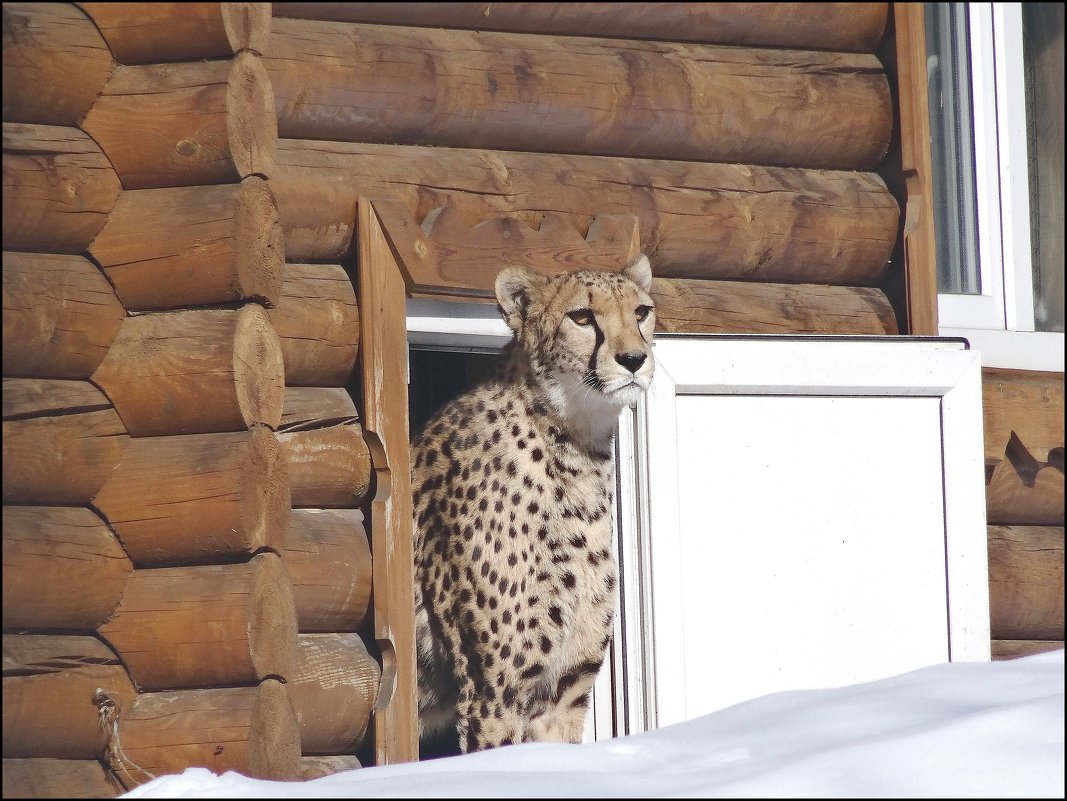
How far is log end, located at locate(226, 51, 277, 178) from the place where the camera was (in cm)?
404

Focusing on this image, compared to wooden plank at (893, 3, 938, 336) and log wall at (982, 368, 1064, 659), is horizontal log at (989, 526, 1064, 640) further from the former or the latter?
wooden plank at (893, 3, 938, 336)

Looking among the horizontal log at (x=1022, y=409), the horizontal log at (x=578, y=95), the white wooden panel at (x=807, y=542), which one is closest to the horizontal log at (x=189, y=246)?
the horizontal log at (x=578, y=95)

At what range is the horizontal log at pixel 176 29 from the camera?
406cm

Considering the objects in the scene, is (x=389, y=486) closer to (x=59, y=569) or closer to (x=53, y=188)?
(x=59, y=569)

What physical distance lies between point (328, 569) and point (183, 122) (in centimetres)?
170

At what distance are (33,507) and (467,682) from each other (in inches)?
69.2

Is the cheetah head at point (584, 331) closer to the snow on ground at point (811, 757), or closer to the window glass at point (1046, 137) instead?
the snow on ground at point (811, 757)

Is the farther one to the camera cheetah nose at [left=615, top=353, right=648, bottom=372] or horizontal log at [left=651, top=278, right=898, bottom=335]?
horizontal log at [left=651, top=278, right=898, bottom=335]

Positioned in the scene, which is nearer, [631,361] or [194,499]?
[194,499]

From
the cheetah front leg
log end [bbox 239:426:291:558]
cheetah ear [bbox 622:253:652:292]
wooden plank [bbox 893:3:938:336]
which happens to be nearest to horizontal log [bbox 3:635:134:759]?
log end [bbox 239:426:291:558]

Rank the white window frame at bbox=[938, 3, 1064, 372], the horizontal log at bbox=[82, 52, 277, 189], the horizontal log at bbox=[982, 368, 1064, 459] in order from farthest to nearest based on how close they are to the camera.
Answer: the white window frame at bbox=[938, 3, 1064, 372] → the horizontal log at bbox=[982, 368, 1064, 459] → the horizontal log at bbox=[82, 52, 277, 189]

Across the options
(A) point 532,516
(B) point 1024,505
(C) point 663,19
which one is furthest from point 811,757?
(B) point 1024,505

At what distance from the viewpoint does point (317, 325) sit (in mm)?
5129

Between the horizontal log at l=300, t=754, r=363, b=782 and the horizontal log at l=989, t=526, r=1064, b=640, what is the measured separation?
2.98 meters
